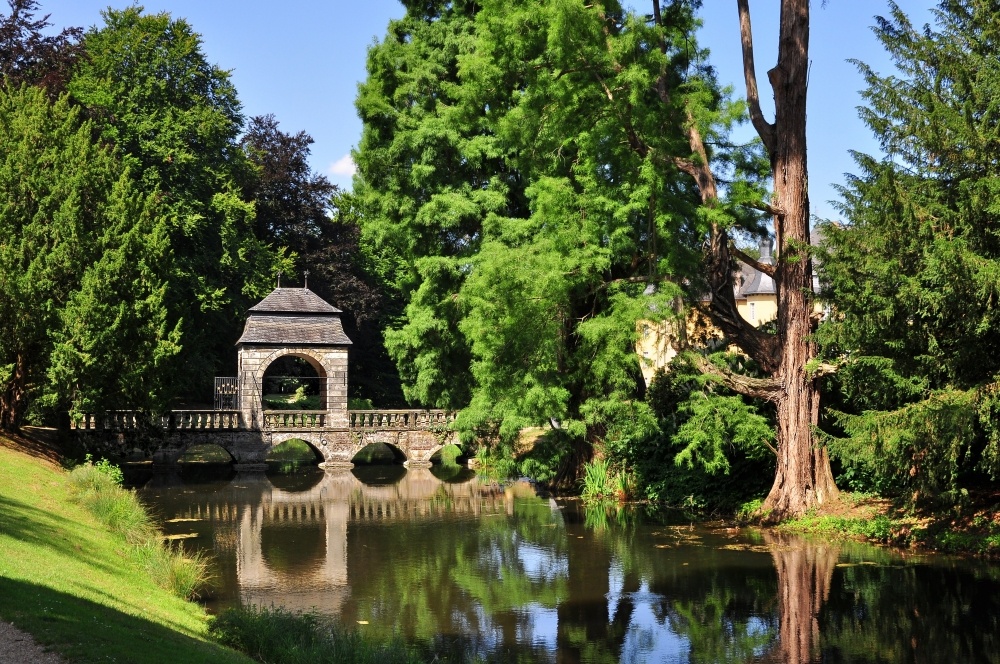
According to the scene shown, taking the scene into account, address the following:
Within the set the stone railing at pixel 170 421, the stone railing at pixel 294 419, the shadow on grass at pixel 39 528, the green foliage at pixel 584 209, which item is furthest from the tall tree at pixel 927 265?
the stone railing at pixel 294 419

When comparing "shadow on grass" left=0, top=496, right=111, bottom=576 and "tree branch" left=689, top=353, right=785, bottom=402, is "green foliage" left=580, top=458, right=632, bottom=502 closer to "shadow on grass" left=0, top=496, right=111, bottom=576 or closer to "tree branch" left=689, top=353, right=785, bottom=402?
"tree branch" left=689, top=353, right=785, bottom=402

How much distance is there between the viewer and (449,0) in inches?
1099

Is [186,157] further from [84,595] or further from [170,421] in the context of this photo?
[84,595]

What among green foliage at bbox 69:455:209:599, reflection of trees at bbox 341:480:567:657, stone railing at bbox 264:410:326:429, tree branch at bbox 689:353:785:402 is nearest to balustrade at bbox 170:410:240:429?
stone railing at bbox 264:410:326:429

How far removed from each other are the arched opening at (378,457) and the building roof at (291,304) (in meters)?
4.95

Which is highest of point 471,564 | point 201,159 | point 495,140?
point 201,159

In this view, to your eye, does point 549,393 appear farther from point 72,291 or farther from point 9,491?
point 72,291

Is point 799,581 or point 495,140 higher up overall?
point 495,140

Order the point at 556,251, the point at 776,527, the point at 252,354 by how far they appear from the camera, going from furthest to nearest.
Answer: the point at 252,354
the point at 556,251
the point at 776,527

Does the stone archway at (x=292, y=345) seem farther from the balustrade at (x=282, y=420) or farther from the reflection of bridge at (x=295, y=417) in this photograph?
the balustrade at (x=282, y=420)

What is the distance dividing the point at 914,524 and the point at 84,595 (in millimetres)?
12251

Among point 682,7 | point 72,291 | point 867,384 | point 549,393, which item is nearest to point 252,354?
point 72,291

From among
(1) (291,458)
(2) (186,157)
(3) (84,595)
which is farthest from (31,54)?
(3) (84,595)

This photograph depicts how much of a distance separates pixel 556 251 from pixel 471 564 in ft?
21.5
